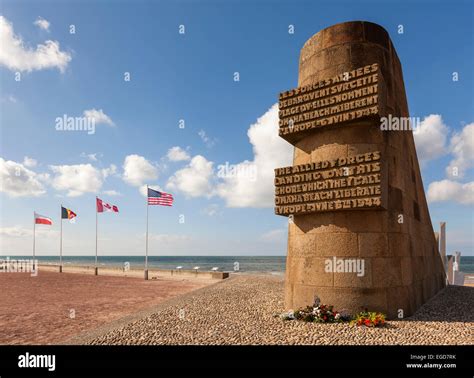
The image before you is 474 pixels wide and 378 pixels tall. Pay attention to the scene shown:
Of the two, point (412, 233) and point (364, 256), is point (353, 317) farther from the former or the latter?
point (412, 233)

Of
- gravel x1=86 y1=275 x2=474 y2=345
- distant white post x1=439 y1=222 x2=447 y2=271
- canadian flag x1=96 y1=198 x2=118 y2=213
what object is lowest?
gravel x1=86 y1=275 x2=474 y2=345

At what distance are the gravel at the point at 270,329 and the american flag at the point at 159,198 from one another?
17579 millimetres

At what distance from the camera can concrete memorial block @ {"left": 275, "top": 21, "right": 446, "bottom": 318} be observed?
10578 mm

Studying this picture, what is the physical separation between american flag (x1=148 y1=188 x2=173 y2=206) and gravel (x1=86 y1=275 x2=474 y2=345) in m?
17.6

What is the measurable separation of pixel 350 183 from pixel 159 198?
72.9ft

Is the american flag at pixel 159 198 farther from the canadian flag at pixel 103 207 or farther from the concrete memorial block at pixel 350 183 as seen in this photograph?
the concrete memorial block at pixel 350 183

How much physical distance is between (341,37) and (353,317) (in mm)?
10424

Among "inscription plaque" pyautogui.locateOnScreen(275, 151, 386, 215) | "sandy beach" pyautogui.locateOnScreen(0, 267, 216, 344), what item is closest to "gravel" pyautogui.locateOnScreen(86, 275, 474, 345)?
"sandy beach" pyautogui.locateOnScreen(0, 267, 216, 344)

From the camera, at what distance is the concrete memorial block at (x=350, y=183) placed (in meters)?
10.6

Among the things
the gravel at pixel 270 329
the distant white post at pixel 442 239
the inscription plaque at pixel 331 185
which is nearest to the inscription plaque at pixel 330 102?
the inscription plaque at pixel 331 185

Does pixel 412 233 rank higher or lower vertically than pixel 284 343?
higher

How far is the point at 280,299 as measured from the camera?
14398 mm

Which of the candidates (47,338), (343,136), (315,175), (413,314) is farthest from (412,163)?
(47,338)

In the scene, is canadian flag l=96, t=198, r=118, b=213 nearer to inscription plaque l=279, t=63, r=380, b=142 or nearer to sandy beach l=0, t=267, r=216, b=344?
sandy beach l=0, t=267, r=216, b=344
